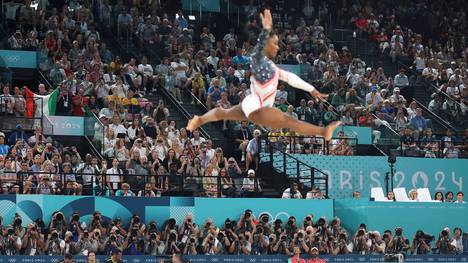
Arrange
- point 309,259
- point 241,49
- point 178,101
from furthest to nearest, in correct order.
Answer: point 241,49 → point 178,101 → point 309,259

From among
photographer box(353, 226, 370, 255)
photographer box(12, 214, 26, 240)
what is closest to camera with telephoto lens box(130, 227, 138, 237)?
photographer box(12, 214, 26, 240)

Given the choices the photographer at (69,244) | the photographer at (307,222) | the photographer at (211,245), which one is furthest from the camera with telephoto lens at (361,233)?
the photographer at (69,244)

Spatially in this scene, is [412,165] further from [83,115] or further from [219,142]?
[83,115]

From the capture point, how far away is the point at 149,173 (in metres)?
25.4

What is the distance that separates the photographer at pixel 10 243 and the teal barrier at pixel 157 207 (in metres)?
0.98

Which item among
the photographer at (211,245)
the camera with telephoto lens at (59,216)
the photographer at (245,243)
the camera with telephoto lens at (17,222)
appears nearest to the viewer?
the camera with telephoto lens at (17,222)

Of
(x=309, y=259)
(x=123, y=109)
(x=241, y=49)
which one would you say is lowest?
(x=309, y=259)

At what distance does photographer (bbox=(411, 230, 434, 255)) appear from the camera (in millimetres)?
26766

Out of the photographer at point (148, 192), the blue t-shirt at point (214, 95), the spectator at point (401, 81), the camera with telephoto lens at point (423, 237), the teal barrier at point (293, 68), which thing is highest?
the teal barrier at point (293, 68)

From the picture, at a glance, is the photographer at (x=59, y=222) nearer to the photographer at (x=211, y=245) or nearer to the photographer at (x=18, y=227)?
the photographer at (x=18, y=227)

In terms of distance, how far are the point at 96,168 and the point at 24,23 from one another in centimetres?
809

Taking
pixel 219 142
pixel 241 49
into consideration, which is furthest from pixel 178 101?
pixel 241 49

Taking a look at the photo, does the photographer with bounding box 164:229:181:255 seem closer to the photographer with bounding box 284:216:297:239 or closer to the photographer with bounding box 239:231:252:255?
the photographer with bounding box 239:231:252:255

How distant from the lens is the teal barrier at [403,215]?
27.1 metres
